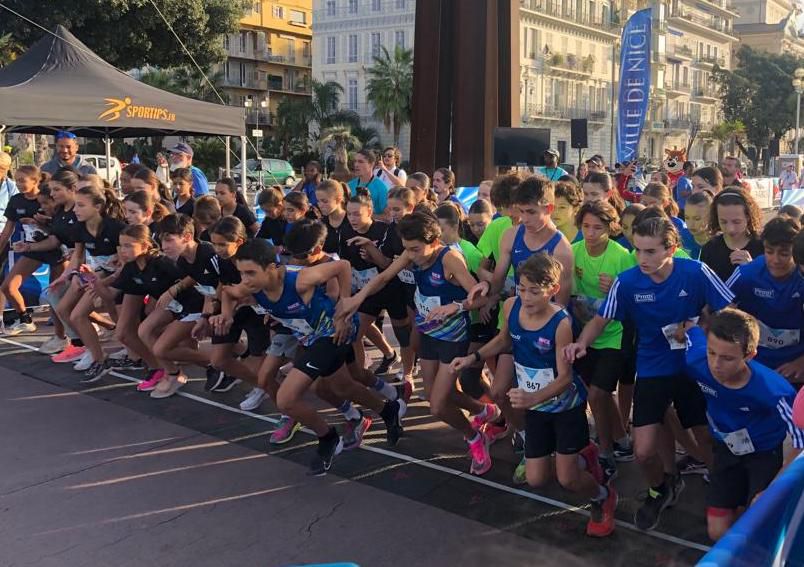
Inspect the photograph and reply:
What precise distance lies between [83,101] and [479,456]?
8.96 meters

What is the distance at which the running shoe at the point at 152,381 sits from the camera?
6543 millimetres

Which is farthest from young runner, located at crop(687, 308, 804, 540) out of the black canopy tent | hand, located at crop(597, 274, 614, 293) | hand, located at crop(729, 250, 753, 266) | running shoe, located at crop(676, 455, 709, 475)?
the black canopy tent

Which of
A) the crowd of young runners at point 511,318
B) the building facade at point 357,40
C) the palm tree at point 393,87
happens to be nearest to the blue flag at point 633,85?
the crowd of young runners at point 511,318

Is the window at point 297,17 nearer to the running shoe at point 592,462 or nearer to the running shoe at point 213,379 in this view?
the running shoe at point 213,379

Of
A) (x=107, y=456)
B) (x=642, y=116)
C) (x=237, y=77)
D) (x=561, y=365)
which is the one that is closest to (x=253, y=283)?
(x=107, y=456)

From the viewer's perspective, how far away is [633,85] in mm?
17250

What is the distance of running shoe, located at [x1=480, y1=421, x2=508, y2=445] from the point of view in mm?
5281

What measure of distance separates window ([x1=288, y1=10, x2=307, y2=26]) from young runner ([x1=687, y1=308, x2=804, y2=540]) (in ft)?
242

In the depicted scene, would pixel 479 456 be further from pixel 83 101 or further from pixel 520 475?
pixel 83 101

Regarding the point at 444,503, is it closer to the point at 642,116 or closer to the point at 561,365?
the point at 561,365

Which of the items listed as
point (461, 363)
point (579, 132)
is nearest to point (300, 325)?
point (461, 363)

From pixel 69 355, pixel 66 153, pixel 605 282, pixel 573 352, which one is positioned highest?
Answer: pixel 66 153

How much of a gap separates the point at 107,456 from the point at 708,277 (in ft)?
12.8

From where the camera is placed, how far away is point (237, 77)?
69.3m
